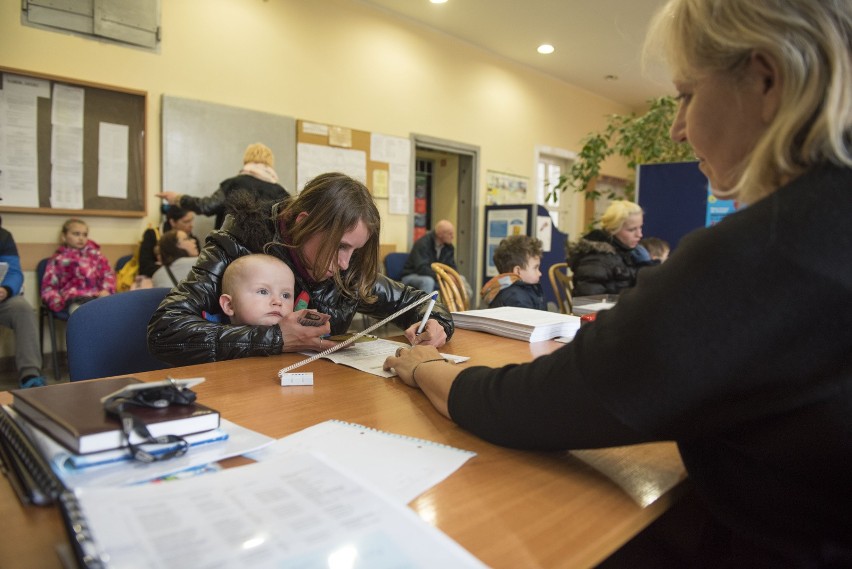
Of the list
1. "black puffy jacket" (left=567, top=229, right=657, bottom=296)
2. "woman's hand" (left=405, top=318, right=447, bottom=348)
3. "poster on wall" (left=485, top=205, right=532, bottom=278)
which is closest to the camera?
"woman's hand" (left=405, top=318, right=447, bottom=348)

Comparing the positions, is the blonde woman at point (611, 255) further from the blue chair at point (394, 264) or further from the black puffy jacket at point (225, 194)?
the black puffy jacket at point (225, 194)

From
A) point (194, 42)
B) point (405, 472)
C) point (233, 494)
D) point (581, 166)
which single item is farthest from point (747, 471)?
point (581, 166)

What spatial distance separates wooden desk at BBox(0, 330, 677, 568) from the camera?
19.3 inches

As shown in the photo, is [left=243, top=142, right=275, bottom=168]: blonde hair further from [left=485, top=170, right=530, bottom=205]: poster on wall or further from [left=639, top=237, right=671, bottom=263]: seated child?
[left=485, top=170, right=530, bottom=205]: poster on wall

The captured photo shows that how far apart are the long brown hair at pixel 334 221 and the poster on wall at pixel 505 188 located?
5.23m

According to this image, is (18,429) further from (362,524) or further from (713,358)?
(713,358)

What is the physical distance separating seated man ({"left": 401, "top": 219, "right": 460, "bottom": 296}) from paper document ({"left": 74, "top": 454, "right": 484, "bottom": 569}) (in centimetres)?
463

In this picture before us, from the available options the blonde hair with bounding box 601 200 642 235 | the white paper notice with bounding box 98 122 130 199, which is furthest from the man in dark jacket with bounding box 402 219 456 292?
the white paper notice with bounding box 98 122 130 199

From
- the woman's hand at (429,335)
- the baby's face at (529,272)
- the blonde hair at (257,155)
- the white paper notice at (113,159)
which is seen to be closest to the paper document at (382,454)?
the woman's hand at (429,335)

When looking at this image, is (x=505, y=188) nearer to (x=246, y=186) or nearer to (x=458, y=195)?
(x=458, y=195)

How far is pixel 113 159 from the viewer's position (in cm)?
369

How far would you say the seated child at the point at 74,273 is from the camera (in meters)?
3.39

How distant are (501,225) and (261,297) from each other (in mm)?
5216

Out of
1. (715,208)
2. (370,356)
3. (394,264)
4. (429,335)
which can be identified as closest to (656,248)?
(715,208)
